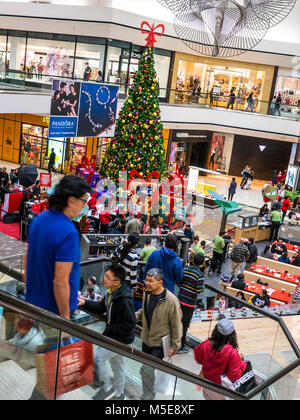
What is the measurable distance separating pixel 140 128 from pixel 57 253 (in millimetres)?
13492

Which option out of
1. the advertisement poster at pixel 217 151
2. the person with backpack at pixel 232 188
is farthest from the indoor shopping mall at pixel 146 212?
the person with backpack at pixel 232 188

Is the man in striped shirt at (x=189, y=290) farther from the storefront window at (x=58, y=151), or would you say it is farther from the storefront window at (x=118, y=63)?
the storefront window at (x=58, y=151)

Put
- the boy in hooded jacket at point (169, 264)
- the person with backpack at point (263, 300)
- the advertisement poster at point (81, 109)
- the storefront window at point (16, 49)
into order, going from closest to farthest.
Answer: the boy in hooded jacket at point (169, 264), the person with backpack at point (263, 300), the advertisement poster at point (81, 109), the storefront window at point (16, 49)

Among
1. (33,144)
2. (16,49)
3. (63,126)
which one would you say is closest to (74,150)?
(33,144)

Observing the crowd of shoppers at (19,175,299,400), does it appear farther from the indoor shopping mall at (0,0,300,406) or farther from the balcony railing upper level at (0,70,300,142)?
the balcony railing upper level at (0,70,300,142)

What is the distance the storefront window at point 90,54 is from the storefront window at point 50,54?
379 mm

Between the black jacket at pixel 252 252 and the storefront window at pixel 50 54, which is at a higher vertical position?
the storefront window at pixel 50 54

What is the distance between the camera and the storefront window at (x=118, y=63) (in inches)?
968

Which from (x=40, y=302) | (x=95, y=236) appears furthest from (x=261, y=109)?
(x=40, y=302)

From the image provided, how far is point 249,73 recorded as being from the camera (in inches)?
1201

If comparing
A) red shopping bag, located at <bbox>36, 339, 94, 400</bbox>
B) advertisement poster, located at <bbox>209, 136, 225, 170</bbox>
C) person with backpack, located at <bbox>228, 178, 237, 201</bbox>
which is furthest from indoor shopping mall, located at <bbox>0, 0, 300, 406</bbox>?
person with backpack, located at <bbox>228, 178, 237, 201</bbox>

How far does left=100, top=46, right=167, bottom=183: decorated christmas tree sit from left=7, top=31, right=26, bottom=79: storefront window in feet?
40.6

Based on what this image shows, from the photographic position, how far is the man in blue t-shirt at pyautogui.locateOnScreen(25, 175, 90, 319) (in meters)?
3.03

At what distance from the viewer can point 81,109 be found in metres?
15.0
